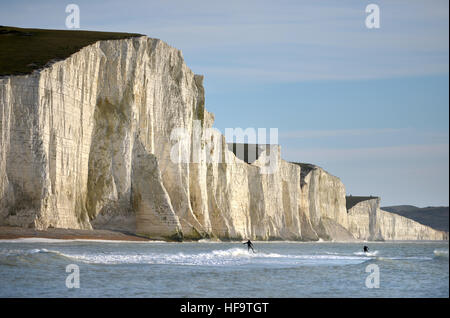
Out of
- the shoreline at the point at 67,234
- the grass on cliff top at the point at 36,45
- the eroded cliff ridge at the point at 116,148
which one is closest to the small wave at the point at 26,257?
the shoreline at the point at 67,234

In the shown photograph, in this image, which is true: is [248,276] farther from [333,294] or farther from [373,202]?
[373,202]

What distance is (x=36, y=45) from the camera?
56.5 meters

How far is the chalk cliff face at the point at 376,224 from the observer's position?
464ft

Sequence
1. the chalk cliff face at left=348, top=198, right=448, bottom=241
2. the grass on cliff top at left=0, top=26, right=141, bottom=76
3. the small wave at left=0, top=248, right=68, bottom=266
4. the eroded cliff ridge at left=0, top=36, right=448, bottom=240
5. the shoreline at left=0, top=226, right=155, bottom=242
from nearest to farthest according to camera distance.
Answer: the small wave at left=0, top=248, right=68, bottom=266 < the shoreline at left=0, top=226, right=155, bottom=242 < the eroded cliff ridge at left=0, top=36, right=448, bottom=240 < the grass on cliff top at left=0, top=26, right=141, bottom=76 < the chalk cliff face at left=348, top=198, right=448, bottom=241

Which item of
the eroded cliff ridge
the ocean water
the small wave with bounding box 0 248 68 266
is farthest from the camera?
the eroded cliff ridge

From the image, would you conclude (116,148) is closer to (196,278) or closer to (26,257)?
(26,257)

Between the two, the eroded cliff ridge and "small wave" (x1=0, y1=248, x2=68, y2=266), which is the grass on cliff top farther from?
"small wave" (x1=0, y1=248, x2=68, y2=266)

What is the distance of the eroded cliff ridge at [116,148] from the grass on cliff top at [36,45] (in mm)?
876

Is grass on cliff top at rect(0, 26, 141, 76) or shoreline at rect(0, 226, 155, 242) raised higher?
grass on cliff top at rect(0, 26, 141, 76)

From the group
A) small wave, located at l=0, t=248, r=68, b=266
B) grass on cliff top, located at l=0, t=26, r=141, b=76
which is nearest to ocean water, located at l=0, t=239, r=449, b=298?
small wave, located at l=0, t=248, r=68, b=266

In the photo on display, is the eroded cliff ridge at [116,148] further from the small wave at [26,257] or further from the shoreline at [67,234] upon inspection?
the small wave at [26,257]

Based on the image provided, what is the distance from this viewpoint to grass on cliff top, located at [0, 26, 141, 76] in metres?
50.7

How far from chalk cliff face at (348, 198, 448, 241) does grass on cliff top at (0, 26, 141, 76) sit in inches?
3355

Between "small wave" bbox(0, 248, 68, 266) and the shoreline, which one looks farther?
the shoreline
